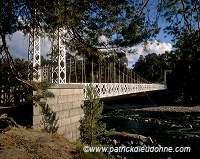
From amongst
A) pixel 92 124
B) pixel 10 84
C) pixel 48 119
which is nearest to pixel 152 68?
pixel 92 124

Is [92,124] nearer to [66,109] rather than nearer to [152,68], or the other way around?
[66,109]

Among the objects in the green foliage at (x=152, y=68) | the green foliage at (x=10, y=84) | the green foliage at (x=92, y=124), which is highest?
the green foliage at (x=152, y=68)

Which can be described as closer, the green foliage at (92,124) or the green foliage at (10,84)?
the green foliage at (10,84)

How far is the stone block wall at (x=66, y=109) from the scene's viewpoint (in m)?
3.54

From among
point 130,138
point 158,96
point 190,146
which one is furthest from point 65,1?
point 158,96

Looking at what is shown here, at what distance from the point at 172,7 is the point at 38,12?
239 cm

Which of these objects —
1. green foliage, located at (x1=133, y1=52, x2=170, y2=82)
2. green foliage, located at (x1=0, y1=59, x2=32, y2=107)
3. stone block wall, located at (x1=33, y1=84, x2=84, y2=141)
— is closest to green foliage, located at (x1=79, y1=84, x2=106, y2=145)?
stone block wall, located at (x1=33, y1=84, x2=84, y2=141)

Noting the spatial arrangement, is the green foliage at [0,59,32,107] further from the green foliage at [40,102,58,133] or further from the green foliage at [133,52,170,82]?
the green foliage at [133,52,170,82]

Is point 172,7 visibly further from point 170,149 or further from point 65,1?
point 170,149

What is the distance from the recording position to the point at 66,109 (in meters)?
4.07

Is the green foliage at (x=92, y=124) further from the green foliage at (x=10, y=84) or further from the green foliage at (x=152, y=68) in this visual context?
the green foliage at (x=152, y=68)

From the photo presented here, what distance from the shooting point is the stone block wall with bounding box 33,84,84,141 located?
11.6 feet

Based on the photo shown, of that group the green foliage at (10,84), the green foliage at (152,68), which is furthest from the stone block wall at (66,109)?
the green foliage at (152,68)

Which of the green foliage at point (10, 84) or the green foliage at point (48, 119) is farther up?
the green foliage at point (10, 84)
